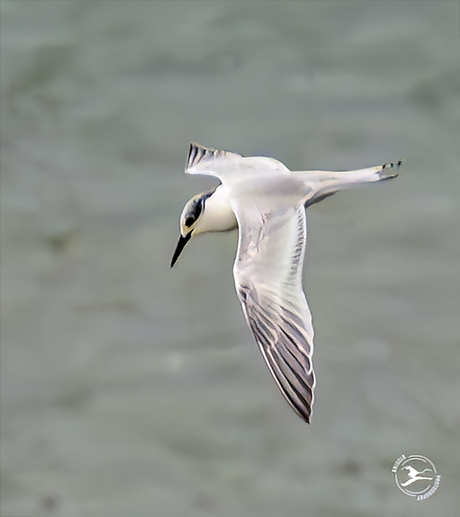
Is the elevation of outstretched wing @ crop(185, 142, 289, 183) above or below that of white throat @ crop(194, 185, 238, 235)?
above

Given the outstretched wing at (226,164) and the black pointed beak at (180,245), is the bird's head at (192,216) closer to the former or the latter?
the black pointed beak at (180,245)

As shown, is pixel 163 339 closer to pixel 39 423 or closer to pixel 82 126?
pixel 39 423

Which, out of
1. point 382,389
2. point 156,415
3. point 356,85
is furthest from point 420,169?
point 156,415

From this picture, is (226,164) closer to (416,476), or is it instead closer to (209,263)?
(209,263)

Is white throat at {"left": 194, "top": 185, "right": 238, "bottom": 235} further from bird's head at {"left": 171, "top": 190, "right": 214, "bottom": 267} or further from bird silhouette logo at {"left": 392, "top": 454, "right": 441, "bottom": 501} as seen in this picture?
bird silhouette logo at {"left": 392, "top": 454, "right": 441, "bottom": 501}

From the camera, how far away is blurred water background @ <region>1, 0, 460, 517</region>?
8.99 ft

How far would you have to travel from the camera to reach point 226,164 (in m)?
3.41

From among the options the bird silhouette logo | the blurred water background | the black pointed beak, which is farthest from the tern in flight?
the bird silhouette logo

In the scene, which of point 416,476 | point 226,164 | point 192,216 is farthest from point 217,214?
point 416,476

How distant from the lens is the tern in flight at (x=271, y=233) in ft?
8.23

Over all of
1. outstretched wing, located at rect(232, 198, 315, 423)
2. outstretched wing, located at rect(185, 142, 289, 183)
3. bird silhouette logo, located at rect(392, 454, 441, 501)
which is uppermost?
outstretched wing, located at rect(185, 142, 289, 183)

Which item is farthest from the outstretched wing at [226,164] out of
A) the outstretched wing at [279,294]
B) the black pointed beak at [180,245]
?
the outstretched wing at [279,294]

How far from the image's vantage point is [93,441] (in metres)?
2.81

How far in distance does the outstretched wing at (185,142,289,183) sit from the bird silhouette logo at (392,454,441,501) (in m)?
1.22
